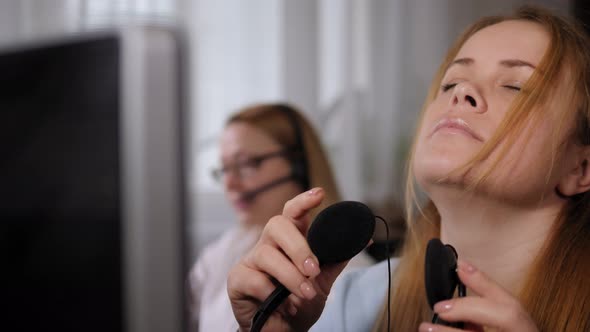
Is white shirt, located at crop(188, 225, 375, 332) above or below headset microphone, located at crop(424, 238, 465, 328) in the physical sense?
below

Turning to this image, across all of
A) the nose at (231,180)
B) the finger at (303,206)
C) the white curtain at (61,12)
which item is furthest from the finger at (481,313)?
the white curtain at (61,12)

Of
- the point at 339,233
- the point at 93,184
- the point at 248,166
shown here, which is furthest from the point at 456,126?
the point at 248,166

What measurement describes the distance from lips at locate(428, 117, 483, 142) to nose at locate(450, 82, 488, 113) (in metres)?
0.01

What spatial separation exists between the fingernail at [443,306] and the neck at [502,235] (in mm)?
104

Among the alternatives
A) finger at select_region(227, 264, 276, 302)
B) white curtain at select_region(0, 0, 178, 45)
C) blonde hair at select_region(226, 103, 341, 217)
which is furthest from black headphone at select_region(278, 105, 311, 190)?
white curtain at select_region(0, 0, 178, 45)

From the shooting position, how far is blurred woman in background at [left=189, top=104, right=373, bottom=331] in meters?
0.60

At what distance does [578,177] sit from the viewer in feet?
1.54

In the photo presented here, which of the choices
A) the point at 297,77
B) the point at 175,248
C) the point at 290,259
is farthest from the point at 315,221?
the point at 297,77

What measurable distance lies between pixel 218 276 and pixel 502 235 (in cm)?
28

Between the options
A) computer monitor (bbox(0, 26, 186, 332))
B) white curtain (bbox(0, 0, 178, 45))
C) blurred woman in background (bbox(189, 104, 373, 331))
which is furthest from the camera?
white curtain (bbox(0, 0, 178, 45))

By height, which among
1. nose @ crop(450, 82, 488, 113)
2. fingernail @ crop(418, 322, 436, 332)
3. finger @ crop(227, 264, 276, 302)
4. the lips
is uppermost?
nose @ crop(450, 82, 488, 113)

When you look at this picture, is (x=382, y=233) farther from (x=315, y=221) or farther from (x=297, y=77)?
(x=297, y=77)

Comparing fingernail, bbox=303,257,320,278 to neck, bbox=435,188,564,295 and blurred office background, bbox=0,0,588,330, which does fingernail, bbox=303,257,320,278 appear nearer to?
neck, bbox=435,188,564,295

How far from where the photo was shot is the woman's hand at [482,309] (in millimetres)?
376
